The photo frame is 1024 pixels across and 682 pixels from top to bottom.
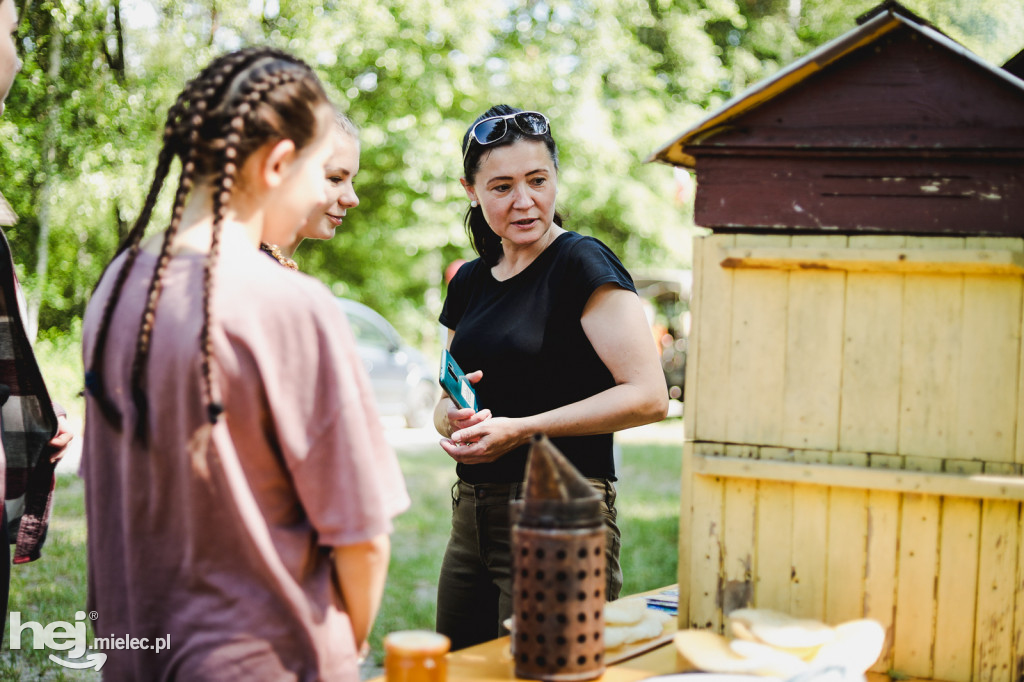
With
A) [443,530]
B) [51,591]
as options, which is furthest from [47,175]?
[443,530]

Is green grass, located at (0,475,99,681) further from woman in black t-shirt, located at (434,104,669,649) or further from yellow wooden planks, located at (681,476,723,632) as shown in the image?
yellow wooden planks, located at (681,476,723,632)

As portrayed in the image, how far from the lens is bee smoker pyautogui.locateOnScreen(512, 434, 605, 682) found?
144cm

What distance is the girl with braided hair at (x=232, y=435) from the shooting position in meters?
1.14

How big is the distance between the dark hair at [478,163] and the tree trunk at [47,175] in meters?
4.66

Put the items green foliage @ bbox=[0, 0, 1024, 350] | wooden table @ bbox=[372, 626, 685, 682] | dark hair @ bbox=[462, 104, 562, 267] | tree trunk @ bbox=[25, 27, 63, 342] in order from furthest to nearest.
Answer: green foliage @ bbox=[0, 0, 1024, 350], tree trunk @ bbox=[25, 27, 63, 342], dark hair @ bbox=[462, 104, 562, 267], wooden table @ bbox=[372, 626, 685, 682]

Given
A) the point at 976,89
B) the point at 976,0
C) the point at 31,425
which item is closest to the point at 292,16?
the point at 976,0

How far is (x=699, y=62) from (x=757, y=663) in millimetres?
17590

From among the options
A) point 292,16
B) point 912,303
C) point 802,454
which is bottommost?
point 802,454

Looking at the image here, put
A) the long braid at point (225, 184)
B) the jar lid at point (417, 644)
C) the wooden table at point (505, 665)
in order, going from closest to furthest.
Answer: the long braid at point (225, 184) → the jar lid at point (417, 644) → the wooden table at point (505, 665)

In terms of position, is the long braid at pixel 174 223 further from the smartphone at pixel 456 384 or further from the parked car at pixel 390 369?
the parked car at pixel 390 369

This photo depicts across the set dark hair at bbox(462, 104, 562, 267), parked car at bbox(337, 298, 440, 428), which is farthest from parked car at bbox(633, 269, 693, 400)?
dark hair at bbox(462, 104, 562, 267)

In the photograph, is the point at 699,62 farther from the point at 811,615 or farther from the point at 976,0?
the point at 811,615

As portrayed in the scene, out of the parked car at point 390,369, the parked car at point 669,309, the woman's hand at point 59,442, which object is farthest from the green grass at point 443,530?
the parked car at point 669,309

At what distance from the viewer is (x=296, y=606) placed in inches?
46.4
